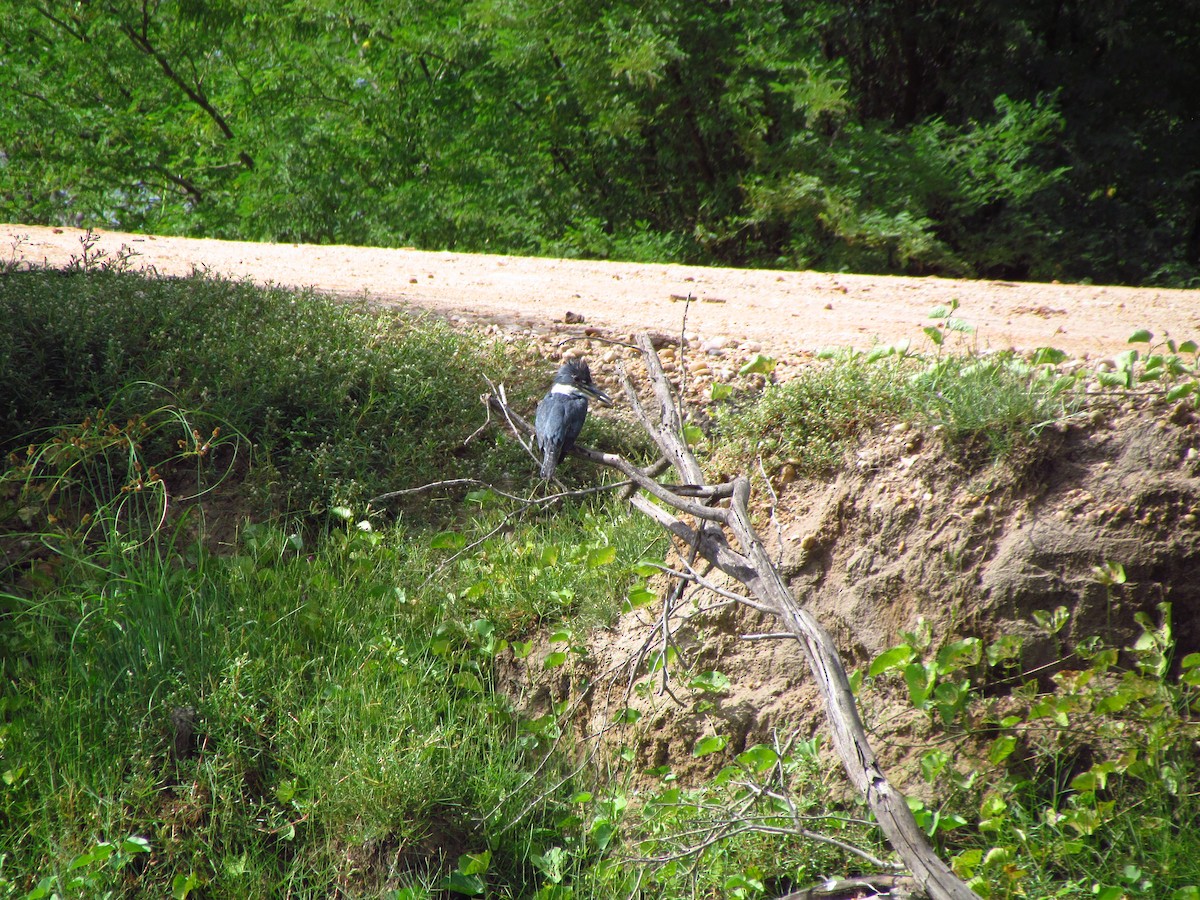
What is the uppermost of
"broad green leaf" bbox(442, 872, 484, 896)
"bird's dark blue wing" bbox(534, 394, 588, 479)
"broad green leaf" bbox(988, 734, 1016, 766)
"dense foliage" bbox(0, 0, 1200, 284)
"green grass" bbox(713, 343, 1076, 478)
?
"dense foliage" bbox(0, 0, 1200, 284)

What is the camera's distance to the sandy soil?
19.2 feet

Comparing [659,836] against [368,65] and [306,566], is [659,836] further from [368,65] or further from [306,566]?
[368,65]

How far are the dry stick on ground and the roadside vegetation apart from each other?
30 cm

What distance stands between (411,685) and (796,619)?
1.58 metres

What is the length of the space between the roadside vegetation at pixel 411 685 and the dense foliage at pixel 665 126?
7.53 m

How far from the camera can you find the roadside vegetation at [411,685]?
2812mm

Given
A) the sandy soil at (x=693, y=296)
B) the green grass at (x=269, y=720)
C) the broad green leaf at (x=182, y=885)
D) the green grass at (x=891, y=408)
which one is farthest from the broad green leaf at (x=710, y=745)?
the sandy soil at (x=693, y=296)

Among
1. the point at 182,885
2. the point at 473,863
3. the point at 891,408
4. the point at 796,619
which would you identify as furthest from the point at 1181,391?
the point at 182,885

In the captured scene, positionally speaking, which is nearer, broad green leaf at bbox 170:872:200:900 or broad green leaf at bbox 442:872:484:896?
broad green leaf at bbox 170:872:200:900

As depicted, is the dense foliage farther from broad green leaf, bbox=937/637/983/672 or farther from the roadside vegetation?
broad green leaf, bbox=937/637/983/672

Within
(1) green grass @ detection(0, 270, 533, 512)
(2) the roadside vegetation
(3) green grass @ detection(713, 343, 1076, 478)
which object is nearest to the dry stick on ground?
(2) the roadside vegetation

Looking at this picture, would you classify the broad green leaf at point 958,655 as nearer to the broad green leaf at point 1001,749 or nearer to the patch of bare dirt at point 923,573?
the patch of bare dirt at point 923,573

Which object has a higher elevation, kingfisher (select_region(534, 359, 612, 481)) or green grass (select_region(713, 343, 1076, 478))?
green grass (select_region(713, 343, 1076, 478))

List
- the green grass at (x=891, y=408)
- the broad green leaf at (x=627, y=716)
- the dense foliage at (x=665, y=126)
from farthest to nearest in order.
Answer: the dense foliage at (x=665, y=126) < the broad green leaf at (x=627, y=716) < the green grass at (x=891, y=408)
